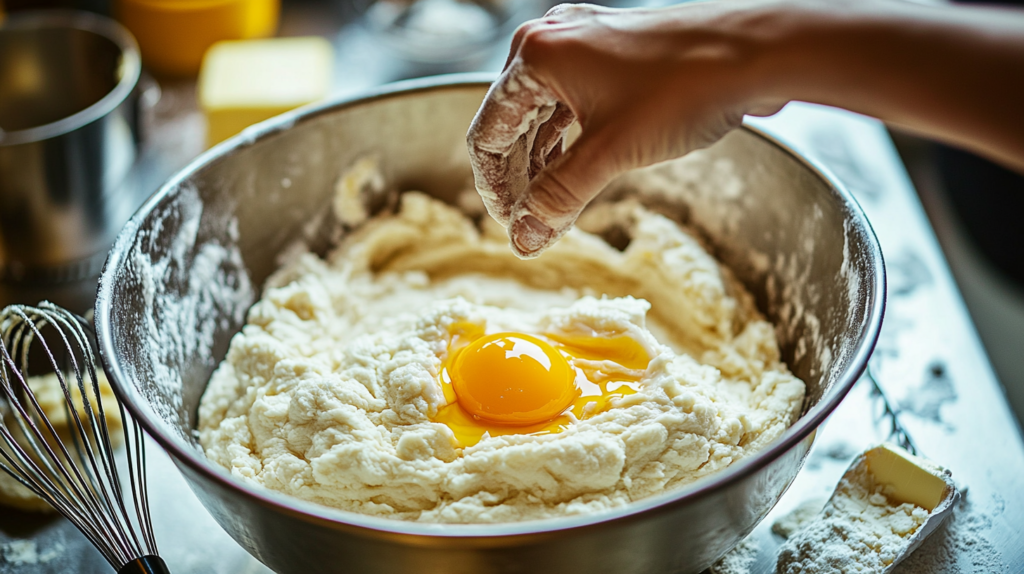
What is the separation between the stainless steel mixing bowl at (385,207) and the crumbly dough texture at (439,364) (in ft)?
0.18

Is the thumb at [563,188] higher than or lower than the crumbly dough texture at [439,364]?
higher

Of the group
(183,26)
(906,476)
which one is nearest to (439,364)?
(906,476)

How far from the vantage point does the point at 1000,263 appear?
7.04 ft

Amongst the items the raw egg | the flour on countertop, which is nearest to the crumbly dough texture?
the raw egg

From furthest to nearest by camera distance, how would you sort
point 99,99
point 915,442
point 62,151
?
point 99,99
point 62,151
point 915,442

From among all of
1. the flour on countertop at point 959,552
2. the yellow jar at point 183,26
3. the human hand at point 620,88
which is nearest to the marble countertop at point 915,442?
the flour on countertop at point 959,552

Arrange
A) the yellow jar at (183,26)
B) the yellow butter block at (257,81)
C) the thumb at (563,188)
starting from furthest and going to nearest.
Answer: the yellow jar at (183,26) → the yellow butter block at (257,81) → the thumb at (563,188)

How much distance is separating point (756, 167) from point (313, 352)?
2.63 feet

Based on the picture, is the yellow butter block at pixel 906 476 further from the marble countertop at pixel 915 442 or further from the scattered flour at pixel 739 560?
the scattered flour at pixel 739 560

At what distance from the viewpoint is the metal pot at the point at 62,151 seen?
1.48m

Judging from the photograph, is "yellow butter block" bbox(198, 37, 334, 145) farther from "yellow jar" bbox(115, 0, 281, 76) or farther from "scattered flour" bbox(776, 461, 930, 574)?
"scattered flour" bbox(776, 461, 930, 574)

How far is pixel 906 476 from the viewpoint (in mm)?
1070

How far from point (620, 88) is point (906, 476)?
67 cm

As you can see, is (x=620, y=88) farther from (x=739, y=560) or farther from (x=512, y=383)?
(x=739, y=560)
